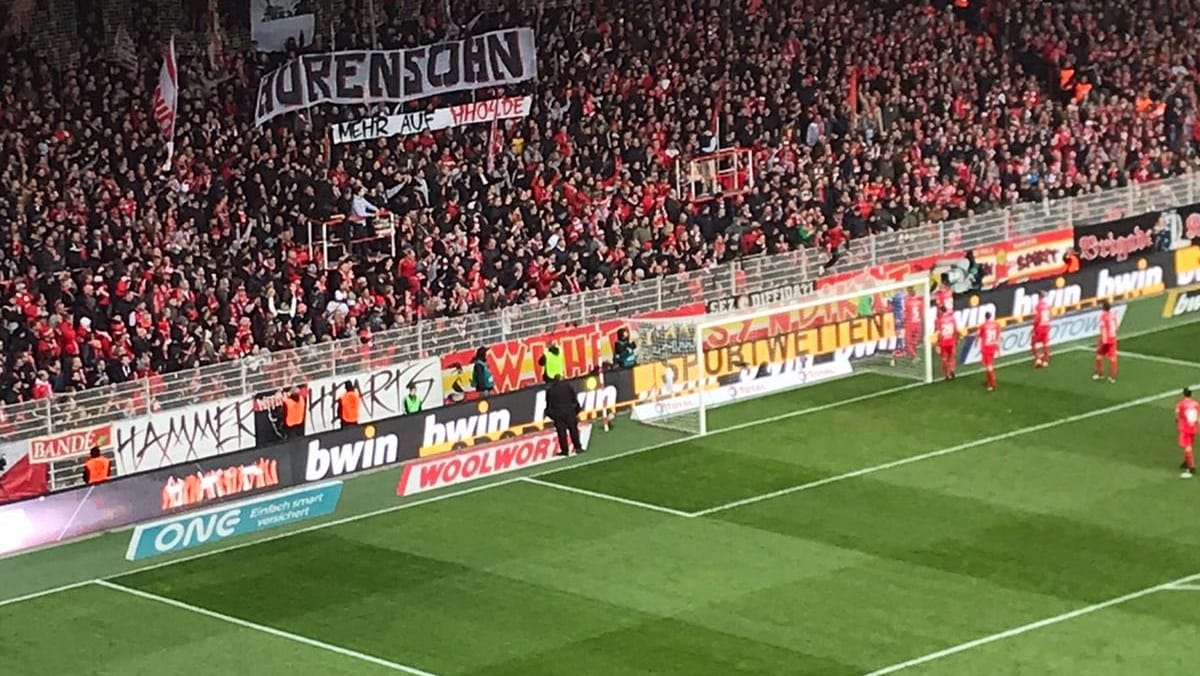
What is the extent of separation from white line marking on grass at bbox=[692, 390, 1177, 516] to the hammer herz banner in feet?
45.5

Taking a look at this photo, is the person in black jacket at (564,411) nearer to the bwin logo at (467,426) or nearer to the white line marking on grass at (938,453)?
the bwin logo at (467,426)

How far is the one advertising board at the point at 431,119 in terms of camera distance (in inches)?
1743

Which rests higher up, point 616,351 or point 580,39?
point 580,39

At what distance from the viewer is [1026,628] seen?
1071 inches

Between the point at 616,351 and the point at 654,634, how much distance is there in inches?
489

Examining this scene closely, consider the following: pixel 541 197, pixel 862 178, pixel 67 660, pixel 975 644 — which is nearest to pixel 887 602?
pixel 975 644

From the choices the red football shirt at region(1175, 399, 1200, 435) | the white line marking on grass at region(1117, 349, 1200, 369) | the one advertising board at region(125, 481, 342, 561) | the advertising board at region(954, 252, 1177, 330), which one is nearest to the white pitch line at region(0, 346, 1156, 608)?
the one advertising board at region(125, 481, 342, 561)

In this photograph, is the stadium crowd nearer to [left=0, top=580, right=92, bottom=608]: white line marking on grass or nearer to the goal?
the goal

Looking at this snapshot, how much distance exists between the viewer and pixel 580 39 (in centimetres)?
4891

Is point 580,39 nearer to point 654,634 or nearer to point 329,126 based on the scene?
point 329,126

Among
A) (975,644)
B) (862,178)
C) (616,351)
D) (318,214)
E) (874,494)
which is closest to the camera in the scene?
(975,644)

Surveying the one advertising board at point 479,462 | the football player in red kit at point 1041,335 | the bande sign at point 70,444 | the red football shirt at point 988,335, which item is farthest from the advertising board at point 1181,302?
the bande sign at point 70,444

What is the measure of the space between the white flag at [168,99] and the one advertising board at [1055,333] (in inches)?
547

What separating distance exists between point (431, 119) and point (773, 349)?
9600mm
